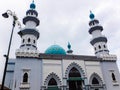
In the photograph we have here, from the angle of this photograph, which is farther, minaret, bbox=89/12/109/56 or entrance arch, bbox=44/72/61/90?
minaret, bbox=89/12/109/56

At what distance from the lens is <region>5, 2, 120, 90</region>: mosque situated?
19.0 m

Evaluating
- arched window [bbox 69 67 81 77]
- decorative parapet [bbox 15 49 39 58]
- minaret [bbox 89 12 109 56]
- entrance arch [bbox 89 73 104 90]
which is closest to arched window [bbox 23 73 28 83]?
decorative parapet [bbox 15 49 39 58]

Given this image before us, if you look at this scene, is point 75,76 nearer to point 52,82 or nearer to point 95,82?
point 95,82

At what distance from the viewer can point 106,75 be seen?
21.8 m

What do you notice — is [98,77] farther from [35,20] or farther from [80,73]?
[35,20]

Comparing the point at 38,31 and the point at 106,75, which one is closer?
the point at 106,75

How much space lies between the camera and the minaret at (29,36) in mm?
20470

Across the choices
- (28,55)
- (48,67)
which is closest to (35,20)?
(28,55)

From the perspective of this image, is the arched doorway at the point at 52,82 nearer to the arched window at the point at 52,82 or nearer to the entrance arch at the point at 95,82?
the arched window at the point at 52,82

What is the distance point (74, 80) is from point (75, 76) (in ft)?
2.70

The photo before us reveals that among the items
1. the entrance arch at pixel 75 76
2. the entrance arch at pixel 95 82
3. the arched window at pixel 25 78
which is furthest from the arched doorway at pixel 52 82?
the entrance arch at pixel 95 82

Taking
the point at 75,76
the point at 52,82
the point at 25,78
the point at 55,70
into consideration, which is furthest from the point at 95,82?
the point at 25,78

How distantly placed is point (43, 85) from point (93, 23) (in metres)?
16.7

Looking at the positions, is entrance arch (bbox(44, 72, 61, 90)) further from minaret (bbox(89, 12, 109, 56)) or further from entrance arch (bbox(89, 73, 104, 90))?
minaret (bbox(89, 12, 109, 56))
